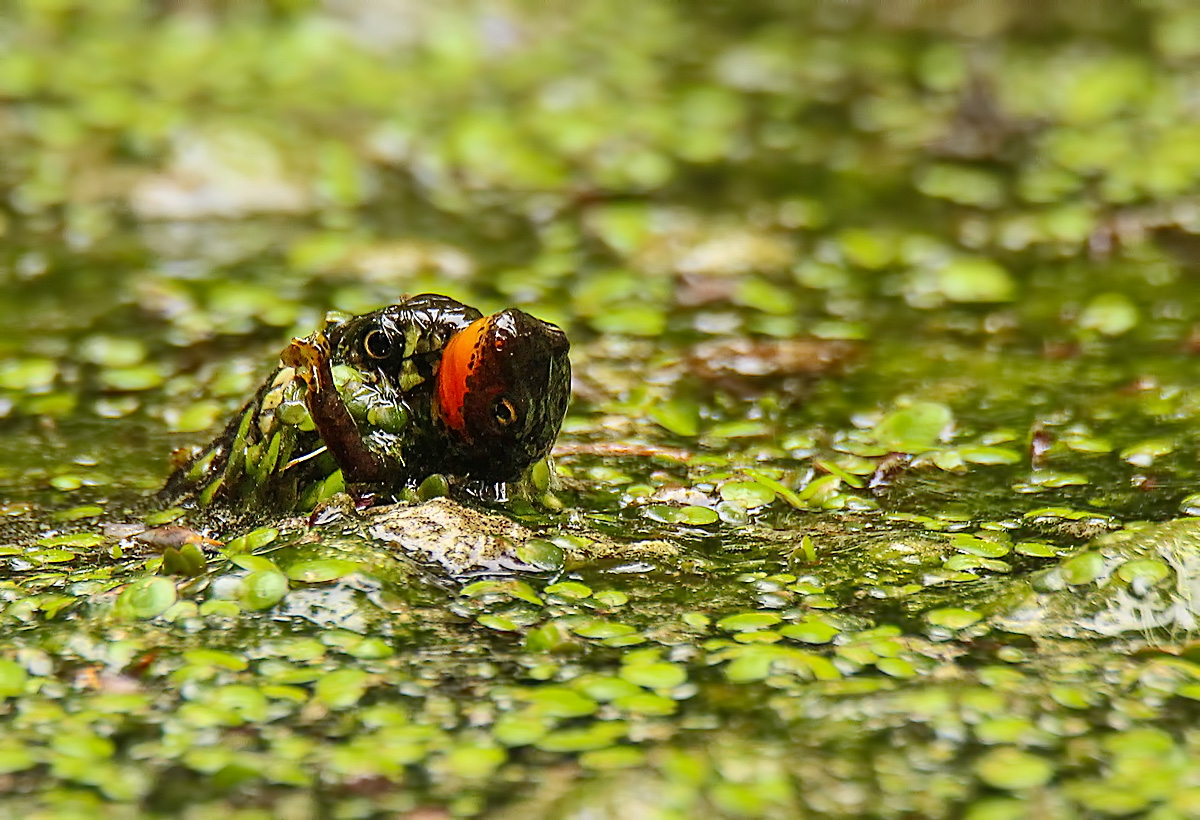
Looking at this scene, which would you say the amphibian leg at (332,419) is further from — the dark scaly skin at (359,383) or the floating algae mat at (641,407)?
the floating algae mat at (641,407)

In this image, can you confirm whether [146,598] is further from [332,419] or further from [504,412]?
[504,412]

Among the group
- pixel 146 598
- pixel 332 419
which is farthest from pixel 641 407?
pixel 146 598

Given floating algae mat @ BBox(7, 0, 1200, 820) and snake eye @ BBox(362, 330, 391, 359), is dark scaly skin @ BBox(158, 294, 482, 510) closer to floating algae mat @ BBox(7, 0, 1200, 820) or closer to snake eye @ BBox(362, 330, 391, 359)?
snake eye @ BBox(362, 330, 391, 359)

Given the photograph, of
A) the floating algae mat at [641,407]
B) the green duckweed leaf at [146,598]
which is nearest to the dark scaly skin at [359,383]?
the floating algae mat at [641,407]

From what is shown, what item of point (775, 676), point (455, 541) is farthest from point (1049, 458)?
point (455, 541)

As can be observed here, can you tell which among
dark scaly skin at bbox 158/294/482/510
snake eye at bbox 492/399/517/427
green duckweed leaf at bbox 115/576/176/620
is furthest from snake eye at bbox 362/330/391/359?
green duckweed leaf at bbox 115/576/176/620

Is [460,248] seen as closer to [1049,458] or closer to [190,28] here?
[1049,458]
